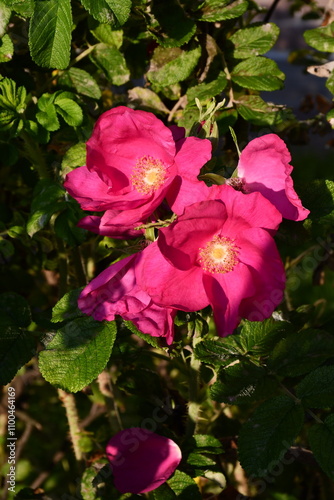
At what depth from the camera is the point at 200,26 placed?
1.52m

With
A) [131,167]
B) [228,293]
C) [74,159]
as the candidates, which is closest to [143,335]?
[228,293]

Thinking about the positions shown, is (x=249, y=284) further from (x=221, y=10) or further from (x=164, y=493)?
(x=221, y=10)

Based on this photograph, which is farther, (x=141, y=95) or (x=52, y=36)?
(x=141, y=95)

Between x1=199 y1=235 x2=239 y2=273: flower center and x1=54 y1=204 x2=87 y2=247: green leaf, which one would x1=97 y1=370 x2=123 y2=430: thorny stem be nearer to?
x1=54 y1=204 x2=87 y2=247: green leaf

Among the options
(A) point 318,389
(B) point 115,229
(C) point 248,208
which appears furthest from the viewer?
(A) point 318,389

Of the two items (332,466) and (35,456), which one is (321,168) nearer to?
(35,456)

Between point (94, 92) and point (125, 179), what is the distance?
42 cm

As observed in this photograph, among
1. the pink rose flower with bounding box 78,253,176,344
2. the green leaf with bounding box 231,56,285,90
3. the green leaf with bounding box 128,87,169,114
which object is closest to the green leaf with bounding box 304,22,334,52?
the green leaf with bounding box 231,56,285,90

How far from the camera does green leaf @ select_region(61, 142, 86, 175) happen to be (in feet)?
4.45

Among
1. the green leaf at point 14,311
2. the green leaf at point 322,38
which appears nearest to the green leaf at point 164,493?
the green leaf at point 14,311

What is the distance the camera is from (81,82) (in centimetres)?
148

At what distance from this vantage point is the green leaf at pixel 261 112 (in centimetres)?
143

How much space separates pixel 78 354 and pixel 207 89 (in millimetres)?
669

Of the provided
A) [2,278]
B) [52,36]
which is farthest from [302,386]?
[2,278]
